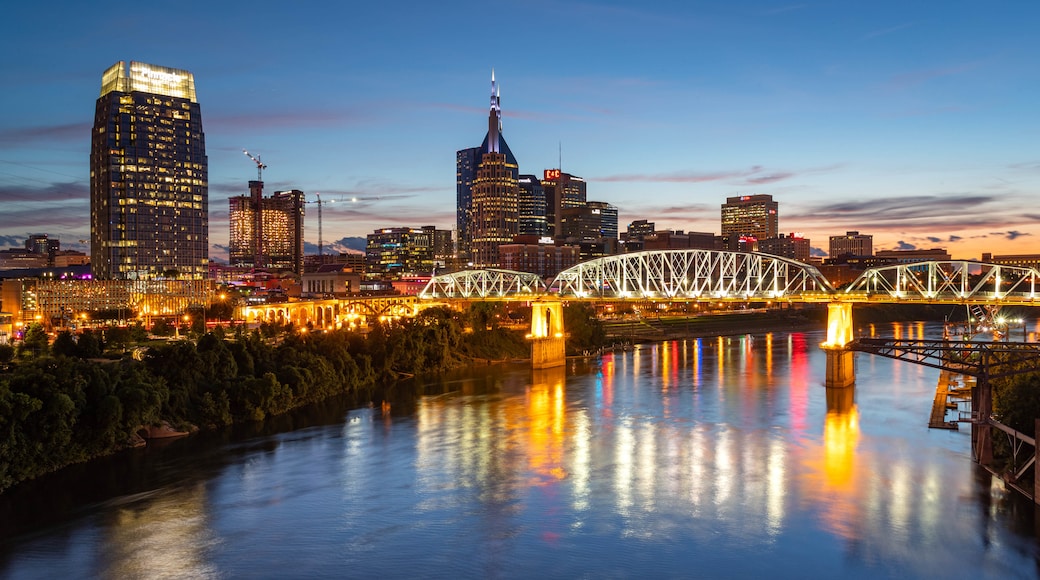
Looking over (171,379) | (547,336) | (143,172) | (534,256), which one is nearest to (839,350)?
(547,336)

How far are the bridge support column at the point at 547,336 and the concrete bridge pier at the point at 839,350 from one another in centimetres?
1984

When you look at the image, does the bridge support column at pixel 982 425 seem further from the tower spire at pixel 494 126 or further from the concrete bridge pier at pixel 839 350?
the tower spire at pixel 494 126

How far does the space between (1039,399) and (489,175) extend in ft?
487

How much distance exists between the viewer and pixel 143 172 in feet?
328

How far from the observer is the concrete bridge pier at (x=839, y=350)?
46250 mm

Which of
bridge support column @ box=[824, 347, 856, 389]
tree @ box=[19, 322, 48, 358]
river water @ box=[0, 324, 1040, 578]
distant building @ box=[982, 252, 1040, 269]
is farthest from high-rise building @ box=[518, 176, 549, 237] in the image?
river water @ box=[0, 324, 1040, 578]

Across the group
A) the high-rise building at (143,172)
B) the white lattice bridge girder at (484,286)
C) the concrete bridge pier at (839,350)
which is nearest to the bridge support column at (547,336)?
the white lattice bridge girder at (484,286)

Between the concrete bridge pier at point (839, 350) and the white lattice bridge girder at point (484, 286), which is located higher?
the white lattice bridge girder at point (484, 286)

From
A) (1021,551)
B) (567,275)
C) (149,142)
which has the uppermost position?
(149,142)

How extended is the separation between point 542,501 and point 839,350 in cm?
2615

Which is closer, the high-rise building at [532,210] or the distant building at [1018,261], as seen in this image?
the distant building at [1018,261]

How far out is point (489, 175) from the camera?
170000 mm

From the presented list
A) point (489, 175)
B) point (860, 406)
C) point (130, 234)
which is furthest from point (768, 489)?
point (489, 175)

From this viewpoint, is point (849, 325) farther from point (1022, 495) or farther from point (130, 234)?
point (130, 234)
